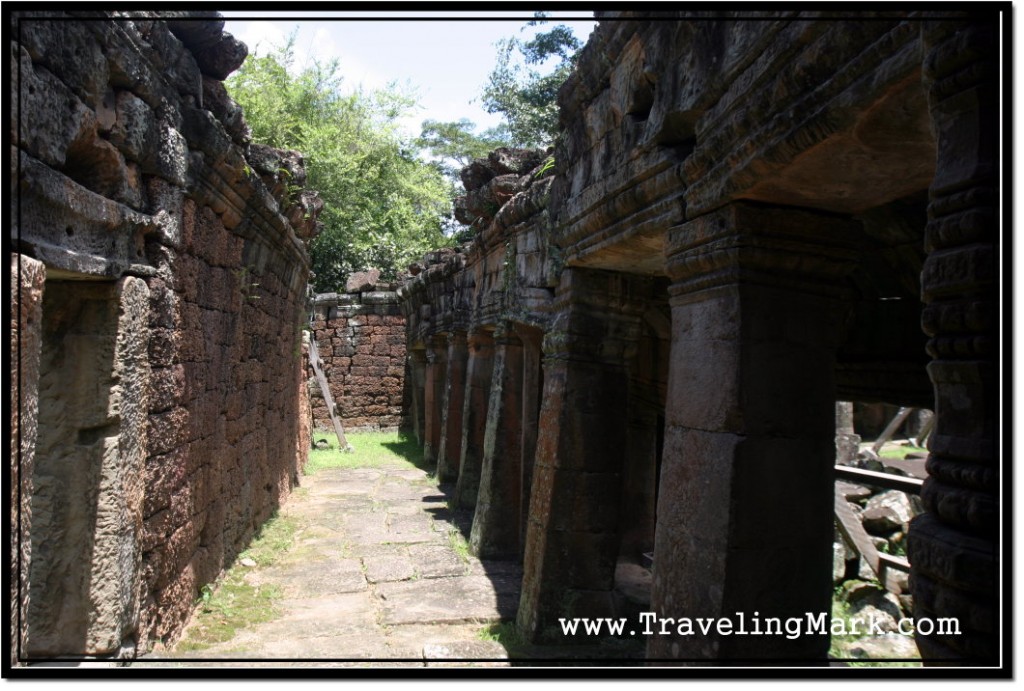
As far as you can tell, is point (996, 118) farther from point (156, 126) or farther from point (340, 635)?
point (340, 635)

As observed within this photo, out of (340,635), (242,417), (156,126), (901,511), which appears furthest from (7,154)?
(901,511)

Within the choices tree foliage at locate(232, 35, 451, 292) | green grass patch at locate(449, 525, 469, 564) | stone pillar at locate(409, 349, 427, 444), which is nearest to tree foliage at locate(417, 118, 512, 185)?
tree foliage at locate(232, 35, 451, 292)

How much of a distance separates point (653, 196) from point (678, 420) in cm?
118

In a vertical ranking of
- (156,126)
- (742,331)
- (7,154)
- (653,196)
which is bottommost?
(742,331)

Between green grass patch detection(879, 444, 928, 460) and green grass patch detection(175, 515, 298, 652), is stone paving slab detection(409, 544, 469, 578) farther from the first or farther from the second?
green grass patch detection(879, 444, 928, 460)

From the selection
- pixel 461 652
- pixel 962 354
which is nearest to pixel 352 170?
pixel 461 652

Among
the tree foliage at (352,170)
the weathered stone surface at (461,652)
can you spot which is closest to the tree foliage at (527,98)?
the tree foliage at (352,170)

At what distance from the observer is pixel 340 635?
539 cm

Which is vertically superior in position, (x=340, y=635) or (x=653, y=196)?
(x=653, y=196)

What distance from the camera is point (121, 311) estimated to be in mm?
3934

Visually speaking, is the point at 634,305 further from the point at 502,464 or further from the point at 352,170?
the point at 352,170

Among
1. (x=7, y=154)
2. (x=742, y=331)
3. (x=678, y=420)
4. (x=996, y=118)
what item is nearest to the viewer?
(x=996, y=118)

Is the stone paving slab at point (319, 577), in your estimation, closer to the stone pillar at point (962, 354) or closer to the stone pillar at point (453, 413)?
the stone pillar at point (453, 413)

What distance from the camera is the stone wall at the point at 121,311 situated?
3.01 meters
